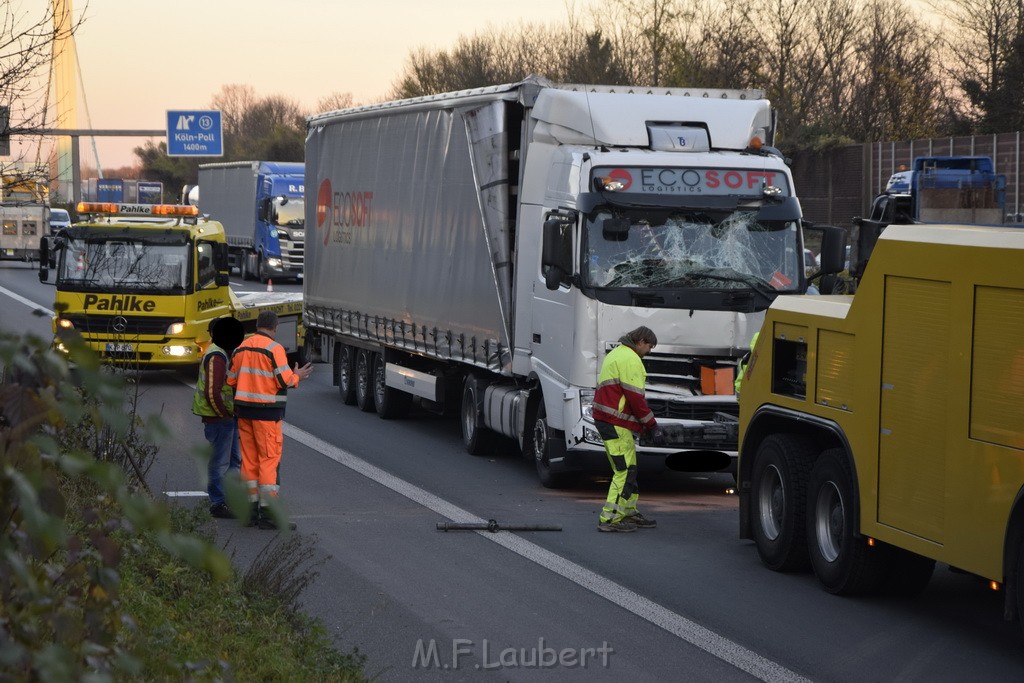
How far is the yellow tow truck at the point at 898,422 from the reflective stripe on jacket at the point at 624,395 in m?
1.09

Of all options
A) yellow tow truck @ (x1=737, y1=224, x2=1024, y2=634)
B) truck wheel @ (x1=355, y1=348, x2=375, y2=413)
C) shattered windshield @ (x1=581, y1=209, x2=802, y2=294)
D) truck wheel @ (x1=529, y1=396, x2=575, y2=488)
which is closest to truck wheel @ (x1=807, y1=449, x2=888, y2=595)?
yellow tow truck @ (x1=737, y1=224, x2=1024, y2=634)

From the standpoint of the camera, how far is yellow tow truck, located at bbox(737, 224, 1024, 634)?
7.34 m

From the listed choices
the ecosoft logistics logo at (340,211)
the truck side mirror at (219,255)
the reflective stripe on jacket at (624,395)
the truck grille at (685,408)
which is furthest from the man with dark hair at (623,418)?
the truck side mirror at (219,255)

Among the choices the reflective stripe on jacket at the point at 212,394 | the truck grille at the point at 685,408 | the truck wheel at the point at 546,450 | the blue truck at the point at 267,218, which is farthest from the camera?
the blue truck at the point at 267,218

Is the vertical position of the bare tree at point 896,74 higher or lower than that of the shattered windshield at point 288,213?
higher

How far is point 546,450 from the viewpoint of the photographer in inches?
531

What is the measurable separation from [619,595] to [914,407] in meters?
2.34

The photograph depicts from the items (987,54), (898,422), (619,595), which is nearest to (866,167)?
(987,54)

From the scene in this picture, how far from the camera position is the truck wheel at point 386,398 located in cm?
1855

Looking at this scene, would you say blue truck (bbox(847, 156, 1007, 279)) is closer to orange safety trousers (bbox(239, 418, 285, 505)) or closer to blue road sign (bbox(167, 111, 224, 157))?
blue road sign (bbox(167, 111, 224, 157))

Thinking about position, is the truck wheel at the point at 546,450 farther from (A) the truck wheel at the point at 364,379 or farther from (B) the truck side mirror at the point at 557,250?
(A) the truck wheel at the point at 364,379

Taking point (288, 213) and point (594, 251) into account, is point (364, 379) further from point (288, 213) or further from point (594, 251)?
point (288, 213)

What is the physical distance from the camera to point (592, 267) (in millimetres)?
12781

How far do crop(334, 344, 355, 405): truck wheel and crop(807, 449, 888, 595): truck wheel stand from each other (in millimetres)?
11312
